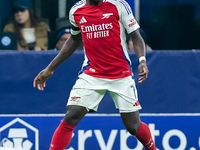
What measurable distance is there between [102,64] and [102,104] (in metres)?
1.23

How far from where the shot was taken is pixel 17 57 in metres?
6.17

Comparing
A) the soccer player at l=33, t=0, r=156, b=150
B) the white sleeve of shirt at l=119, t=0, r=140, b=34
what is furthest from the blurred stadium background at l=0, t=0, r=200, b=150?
the white sleeve of shirt at l=119, t=0, r=140, b=34

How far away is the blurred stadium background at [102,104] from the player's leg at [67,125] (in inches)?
42.4

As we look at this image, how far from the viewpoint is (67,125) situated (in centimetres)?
501


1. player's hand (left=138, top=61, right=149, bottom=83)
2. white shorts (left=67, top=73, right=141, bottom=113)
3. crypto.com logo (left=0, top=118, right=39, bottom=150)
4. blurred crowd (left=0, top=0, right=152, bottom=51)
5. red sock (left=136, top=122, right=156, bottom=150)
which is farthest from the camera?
blurred crowd (left=0, top=0, right=152, bottom=51)

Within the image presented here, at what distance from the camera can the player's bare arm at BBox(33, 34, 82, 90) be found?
17.1ft

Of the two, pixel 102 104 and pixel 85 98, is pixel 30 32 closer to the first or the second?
pixel 102 104

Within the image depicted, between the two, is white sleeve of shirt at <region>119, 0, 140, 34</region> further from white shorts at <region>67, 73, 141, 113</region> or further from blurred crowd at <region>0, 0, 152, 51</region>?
blurred crowd at <region>0, 0, 152, 51</region>

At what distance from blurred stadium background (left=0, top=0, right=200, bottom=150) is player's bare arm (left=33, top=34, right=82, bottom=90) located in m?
0.89

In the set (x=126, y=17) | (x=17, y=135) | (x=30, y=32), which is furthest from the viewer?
(x=30, y=32)

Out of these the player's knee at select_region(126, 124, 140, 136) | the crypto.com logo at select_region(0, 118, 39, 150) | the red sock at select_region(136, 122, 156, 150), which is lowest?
the crypto.com logo at select_region(0, 118, 39, 150)

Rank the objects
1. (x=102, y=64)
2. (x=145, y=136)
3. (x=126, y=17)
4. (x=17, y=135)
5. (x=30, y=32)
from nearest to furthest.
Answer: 1. (x=126, y=17)
2. (x=102, y=64)
3. (x=145, y=136)
4. (x=17, y=135)
5. (x=30, y=32)

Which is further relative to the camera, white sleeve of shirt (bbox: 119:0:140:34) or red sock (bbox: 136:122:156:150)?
red sock (bbox: 136:122:156:150)

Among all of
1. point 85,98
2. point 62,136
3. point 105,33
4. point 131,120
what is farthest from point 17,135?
point 105,33
